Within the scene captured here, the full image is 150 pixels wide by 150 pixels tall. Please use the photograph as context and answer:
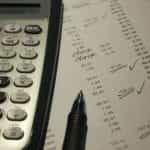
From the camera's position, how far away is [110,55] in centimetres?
40

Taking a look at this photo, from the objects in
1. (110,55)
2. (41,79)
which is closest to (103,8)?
(110,55)

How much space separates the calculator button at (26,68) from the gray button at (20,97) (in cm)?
2

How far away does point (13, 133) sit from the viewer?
0.25 m

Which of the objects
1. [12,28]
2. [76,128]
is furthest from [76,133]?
[12,28]

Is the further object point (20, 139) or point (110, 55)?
point (110, 55)

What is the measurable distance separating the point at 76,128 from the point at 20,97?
7 cm

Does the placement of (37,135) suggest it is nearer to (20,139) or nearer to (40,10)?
(20,139)

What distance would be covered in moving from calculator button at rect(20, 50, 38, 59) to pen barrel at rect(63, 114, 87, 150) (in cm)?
7

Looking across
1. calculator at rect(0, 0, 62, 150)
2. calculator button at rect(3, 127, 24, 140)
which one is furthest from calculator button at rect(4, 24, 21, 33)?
calculator button at rect(3, 127, 24, 140)

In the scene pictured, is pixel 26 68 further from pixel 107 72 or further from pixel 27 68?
pixel 107 72

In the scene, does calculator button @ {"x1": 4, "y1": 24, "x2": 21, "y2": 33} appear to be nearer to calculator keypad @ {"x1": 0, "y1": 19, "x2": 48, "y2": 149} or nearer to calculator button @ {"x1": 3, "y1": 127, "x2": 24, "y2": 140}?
calculator keypad @ {"x1": 0, "y1": 19, "x2": 48, "y2": 149}

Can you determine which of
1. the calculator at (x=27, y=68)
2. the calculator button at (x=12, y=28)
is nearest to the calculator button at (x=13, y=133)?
the calculator at (x=27, y=68)

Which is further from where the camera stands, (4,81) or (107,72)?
(107,72)

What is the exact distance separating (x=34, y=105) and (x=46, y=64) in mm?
41
